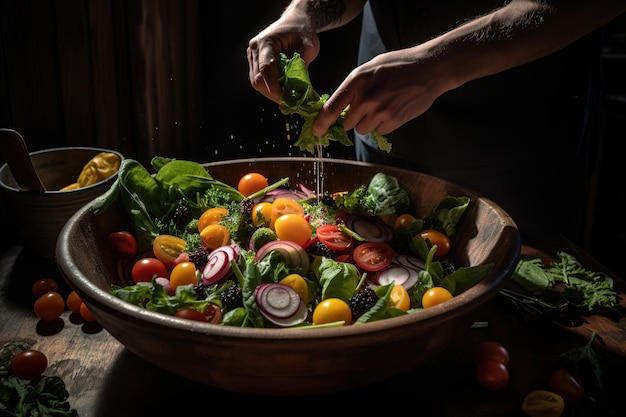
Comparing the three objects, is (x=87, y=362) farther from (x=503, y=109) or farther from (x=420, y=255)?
(x=503, y=109)

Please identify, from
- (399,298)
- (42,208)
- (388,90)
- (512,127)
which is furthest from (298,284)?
(512,127)

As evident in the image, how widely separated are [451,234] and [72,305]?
3.68 ft

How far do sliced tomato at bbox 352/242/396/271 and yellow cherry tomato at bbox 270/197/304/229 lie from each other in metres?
0.24

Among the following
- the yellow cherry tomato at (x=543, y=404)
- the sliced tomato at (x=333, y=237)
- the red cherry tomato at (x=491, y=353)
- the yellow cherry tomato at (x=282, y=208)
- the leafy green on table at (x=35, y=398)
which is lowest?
the leafy green on table at (x=35, y=398)

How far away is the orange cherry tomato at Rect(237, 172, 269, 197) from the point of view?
197 centimetres

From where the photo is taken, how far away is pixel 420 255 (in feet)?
5.48

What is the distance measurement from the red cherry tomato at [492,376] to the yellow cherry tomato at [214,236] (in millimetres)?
784

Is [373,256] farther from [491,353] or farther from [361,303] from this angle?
[491,353]

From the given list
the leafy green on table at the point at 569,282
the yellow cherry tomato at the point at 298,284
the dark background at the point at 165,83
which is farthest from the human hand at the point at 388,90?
the dark background at the point at 165,83

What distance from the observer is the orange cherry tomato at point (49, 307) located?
154cm

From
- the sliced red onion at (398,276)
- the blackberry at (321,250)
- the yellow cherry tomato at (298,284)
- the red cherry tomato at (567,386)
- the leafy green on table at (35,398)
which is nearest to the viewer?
the leafy green on table at (35,398)

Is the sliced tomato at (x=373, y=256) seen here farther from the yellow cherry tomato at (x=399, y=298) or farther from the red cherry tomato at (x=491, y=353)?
the red cherry tomato at (x=491, y=353)

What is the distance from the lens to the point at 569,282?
170cm

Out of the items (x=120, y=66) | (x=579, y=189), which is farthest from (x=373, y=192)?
(x=120, y=66)
